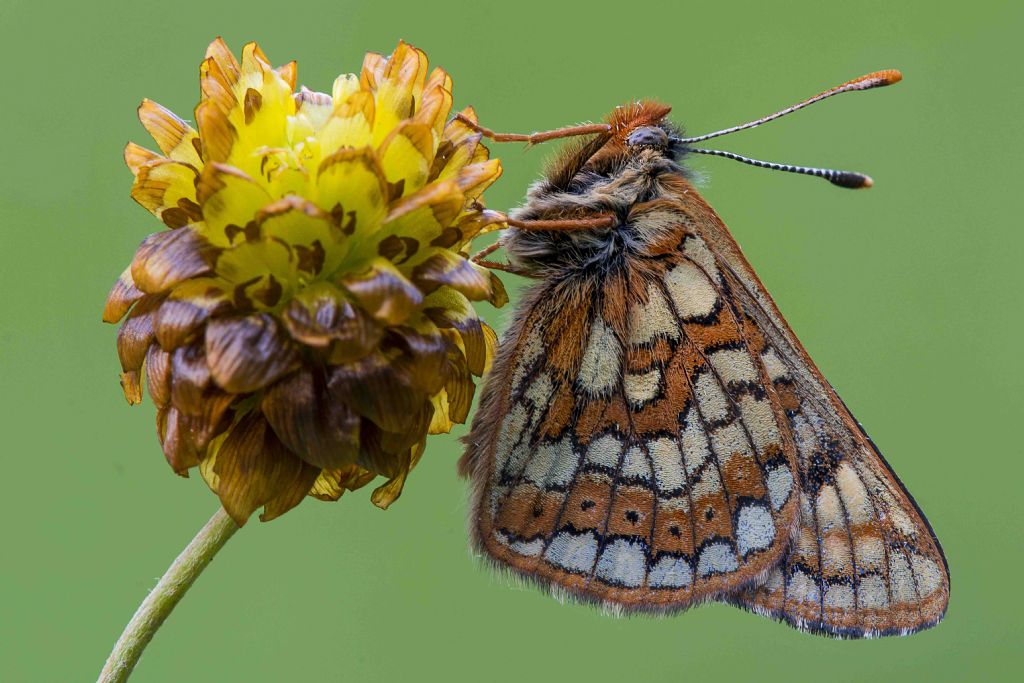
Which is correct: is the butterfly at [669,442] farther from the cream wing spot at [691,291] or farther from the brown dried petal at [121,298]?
the brown dried petal at [121,298]

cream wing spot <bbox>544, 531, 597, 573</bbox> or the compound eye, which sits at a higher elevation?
the compound eye

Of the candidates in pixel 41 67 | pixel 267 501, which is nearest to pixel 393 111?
pixel 267 501

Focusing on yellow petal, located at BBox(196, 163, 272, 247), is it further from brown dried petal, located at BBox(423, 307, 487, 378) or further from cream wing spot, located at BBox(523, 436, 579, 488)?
cream wing spot, located at BBox(523, 436, 579, 488)

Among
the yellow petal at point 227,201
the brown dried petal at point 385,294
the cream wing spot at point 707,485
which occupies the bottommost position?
the cream wing spot at point 707,485

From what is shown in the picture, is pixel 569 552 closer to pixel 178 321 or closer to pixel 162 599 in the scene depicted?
pixel 162 599

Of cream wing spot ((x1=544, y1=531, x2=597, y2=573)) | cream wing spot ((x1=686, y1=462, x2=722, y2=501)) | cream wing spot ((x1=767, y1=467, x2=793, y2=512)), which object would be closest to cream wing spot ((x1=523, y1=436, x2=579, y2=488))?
cream wing spot ((x1=544, y1=531, x2=597, y2=573))

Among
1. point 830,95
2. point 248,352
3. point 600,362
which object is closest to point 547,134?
point 600,362

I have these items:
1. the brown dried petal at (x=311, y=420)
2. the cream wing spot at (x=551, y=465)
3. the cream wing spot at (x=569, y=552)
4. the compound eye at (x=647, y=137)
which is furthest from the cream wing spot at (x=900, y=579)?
the brown dried petal at (x=311, y=420)
